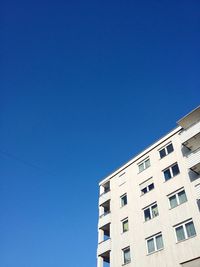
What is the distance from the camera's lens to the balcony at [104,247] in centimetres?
2617

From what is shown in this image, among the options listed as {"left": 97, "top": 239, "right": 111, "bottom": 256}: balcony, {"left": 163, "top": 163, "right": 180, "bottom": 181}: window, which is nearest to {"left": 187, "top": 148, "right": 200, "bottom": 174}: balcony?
{"left": 163, "top": 163, "right": 180, "bottom": 181}: window

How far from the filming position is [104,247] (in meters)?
26.6

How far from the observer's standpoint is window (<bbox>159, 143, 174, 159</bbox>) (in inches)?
1085

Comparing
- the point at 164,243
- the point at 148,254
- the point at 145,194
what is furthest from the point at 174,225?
the point at 145,194

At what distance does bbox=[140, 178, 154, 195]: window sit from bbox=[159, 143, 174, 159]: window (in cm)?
301

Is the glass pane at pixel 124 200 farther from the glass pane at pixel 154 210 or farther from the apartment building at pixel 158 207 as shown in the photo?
the glass pane at pixel 154 210

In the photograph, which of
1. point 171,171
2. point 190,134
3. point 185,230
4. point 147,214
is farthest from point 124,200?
point 190,134

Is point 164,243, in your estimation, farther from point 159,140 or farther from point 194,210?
point 159,140

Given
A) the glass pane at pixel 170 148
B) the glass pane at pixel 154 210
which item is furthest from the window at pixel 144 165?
the glass pane at pixel 154 210

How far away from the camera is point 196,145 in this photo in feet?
84.4

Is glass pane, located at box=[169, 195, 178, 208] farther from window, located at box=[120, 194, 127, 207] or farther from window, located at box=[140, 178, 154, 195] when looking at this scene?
window, located at box=[120, 194, 127, 207]

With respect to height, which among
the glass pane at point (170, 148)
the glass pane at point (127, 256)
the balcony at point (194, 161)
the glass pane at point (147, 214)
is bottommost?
the glass pane at point (127, 256)

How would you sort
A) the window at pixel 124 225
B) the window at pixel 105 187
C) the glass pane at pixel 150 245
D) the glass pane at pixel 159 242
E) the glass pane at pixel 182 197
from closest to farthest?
the glass pane at pixel 159 242 < the glass pane at pixel 150 245 < the glass pane at pixel 182 197 < the window at pixel 124 225 < the window at pixel 105 187

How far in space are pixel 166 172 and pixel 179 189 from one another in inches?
118
